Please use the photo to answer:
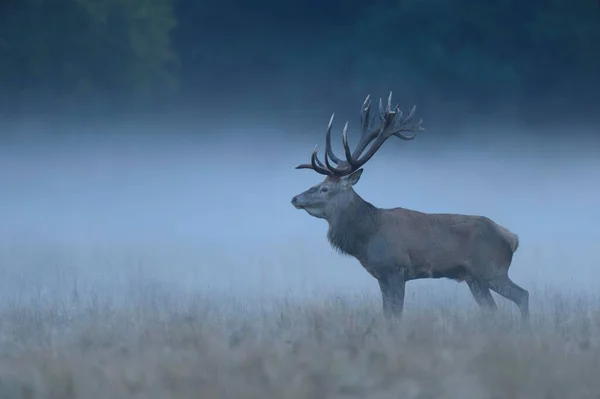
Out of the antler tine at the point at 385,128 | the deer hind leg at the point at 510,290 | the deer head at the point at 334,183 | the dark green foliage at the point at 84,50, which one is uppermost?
the dark green foliage at the point at 84,50

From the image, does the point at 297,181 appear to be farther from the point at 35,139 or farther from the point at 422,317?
the point at 422,317

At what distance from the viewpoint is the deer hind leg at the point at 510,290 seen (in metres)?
10.0

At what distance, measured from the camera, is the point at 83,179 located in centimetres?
1453

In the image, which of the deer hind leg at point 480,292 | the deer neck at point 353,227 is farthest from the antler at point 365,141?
the deer hind leg at point 480,292

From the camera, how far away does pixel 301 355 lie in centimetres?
647

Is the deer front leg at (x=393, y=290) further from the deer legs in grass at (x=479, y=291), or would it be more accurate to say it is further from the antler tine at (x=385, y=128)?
the antler tine at (x=385, y=128)

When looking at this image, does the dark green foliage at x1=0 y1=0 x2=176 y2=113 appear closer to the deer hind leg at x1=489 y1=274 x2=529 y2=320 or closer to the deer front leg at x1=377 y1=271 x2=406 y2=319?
the deer front leg at x1=377 y1=271 x2=406 y2=319

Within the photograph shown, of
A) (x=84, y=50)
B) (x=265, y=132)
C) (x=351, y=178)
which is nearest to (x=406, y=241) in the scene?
(x=351, y=178)

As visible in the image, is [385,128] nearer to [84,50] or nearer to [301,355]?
[301,355]

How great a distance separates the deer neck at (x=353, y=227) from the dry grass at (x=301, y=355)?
1518mm

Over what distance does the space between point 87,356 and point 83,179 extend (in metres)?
8.10

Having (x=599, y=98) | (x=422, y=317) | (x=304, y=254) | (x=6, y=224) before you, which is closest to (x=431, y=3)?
(x=599, y=98)

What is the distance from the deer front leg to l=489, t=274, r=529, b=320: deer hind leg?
2.90ft

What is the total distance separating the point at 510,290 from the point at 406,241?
1.05 metres
